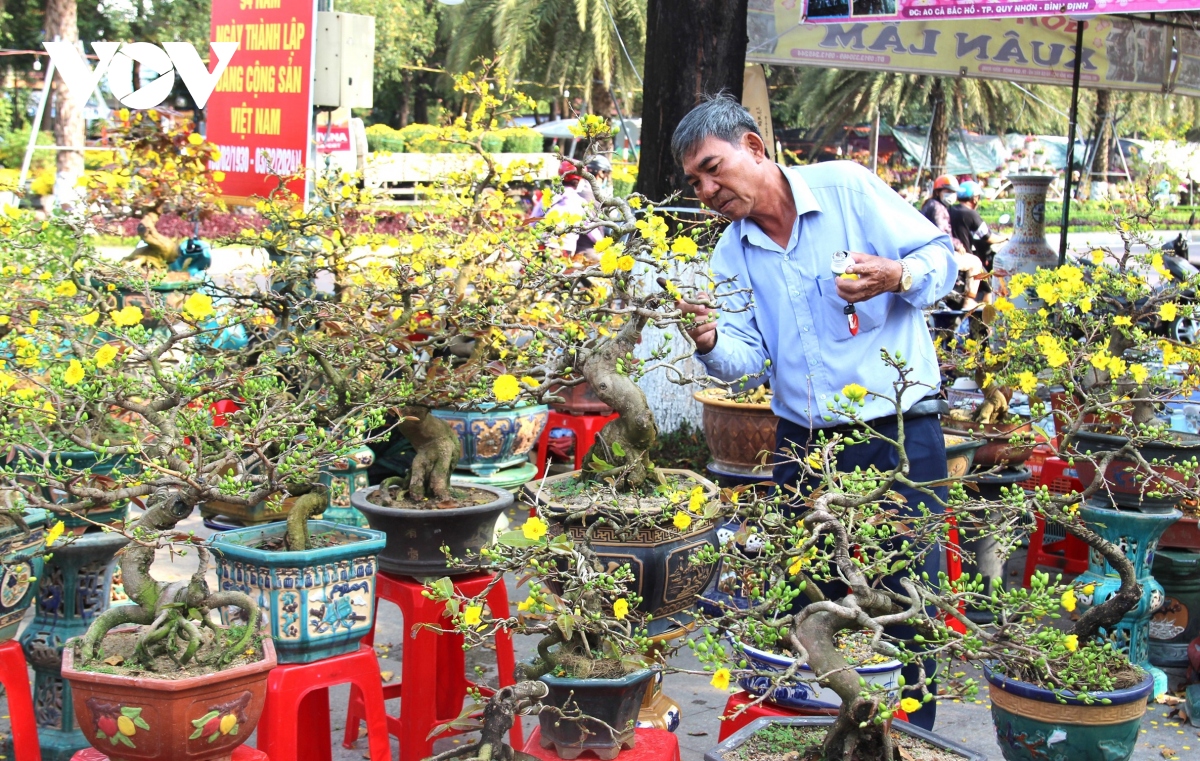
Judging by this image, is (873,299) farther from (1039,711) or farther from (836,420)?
(1039,711)

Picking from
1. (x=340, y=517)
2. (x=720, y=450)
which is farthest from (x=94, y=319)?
(x=720, y=450)

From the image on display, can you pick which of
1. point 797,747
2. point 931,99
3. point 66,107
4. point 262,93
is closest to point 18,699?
point 797,747

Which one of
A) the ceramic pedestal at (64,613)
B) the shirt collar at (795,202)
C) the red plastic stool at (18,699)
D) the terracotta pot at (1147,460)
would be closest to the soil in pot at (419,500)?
the ceramic pedestal at (64,613)

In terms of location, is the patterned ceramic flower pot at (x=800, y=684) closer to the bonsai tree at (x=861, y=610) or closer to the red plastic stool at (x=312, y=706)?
the bonsai tree at (x=861, y=610)

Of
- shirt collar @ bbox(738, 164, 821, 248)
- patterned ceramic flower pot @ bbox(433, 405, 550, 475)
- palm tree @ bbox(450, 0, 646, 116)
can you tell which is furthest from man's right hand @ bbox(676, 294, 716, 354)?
palm tree @ bbox(450, 0, 646, 116)

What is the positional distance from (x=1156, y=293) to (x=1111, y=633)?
1.11 metres

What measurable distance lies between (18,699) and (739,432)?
7.96ft

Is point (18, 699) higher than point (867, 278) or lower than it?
lower

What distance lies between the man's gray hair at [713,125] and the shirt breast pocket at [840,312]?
364 mm

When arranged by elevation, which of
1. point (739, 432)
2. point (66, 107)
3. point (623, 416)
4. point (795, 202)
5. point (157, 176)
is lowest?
point (739, 432)

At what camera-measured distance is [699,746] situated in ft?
10.5

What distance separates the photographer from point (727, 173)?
7.45 feet

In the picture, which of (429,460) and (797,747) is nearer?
(797,747)

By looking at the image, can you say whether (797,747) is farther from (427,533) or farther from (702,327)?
(427,533)
